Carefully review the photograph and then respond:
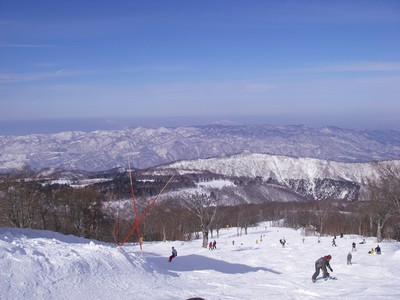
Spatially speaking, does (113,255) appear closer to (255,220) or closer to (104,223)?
(104,223)

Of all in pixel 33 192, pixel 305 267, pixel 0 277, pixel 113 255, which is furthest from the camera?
pixel 33 192

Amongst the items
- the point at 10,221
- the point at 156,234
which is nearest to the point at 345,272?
the point at 10,221

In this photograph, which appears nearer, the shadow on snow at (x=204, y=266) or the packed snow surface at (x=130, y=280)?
the packed snow surface at (x=130, y=280)

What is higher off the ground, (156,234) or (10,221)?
(10,221)

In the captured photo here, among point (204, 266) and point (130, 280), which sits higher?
point (130, 280)

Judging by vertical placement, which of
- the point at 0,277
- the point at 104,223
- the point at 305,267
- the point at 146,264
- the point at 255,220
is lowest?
the point at 255,220

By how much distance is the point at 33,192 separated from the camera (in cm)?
5109

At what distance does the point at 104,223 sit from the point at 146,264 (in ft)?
159

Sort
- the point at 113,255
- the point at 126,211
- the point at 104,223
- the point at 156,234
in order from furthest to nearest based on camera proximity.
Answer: the point at 126,211 < the point at 156,234 < the point at 104,223 < the point at 113,255

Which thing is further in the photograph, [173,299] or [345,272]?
[345,272]

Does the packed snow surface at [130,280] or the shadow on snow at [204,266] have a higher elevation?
the packed snow surface at [130,280]

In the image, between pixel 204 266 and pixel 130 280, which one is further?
pixel 204 266

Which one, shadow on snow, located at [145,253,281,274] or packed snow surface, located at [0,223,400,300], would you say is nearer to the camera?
packed snow surface, located at [0,223,400,300]

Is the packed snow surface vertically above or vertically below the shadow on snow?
above
